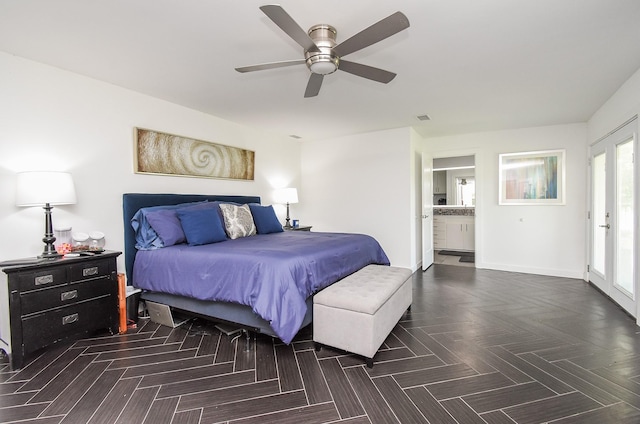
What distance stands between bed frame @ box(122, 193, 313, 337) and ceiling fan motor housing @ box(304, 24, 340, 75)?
1.77 meters

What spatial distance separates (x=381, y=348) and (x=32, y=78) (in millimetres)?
3709

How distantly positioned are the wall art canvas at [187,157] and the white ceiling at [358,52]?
49 centimetres

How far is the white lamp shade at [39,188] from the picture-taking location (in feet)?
7.54

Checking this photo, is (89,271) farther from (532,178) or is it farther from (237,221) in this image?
(532,178)

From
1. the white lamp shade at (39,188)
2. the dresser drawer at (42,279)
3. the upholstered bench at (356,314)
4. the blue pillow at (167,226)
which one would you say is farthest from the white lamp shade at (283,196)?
the dresser drawer at (42,279)

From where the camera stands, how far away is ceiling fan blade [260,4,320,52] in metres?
1.51

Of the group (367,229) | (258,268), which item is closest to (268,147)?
(367,229)

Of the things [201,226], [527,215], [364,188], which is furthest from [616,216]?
[201,226]

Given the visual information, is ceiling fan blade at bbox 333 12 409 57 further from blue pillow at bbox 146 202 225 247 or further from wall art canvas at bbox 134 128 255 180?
wall art canvas at bbox 134 128 255 180

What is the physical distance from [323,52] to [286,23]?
1.34ft

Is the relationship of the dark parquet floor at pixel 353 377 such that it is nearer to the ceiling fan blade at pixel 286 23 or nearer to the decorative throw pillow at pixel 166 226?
the decorative throw pillow at pixel 166 226

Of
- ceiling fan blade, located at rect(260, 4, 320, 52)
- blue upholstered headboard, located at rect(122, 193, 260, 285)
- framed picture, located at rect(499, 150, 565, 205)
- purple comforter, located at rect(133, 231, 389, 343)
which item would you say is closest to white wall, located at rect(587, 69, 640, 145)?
framed picture, located at rect(499, 150, 565, 205)

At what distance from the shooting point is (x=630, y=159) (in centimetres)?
309

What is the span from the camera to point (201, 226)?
10.1 feet
